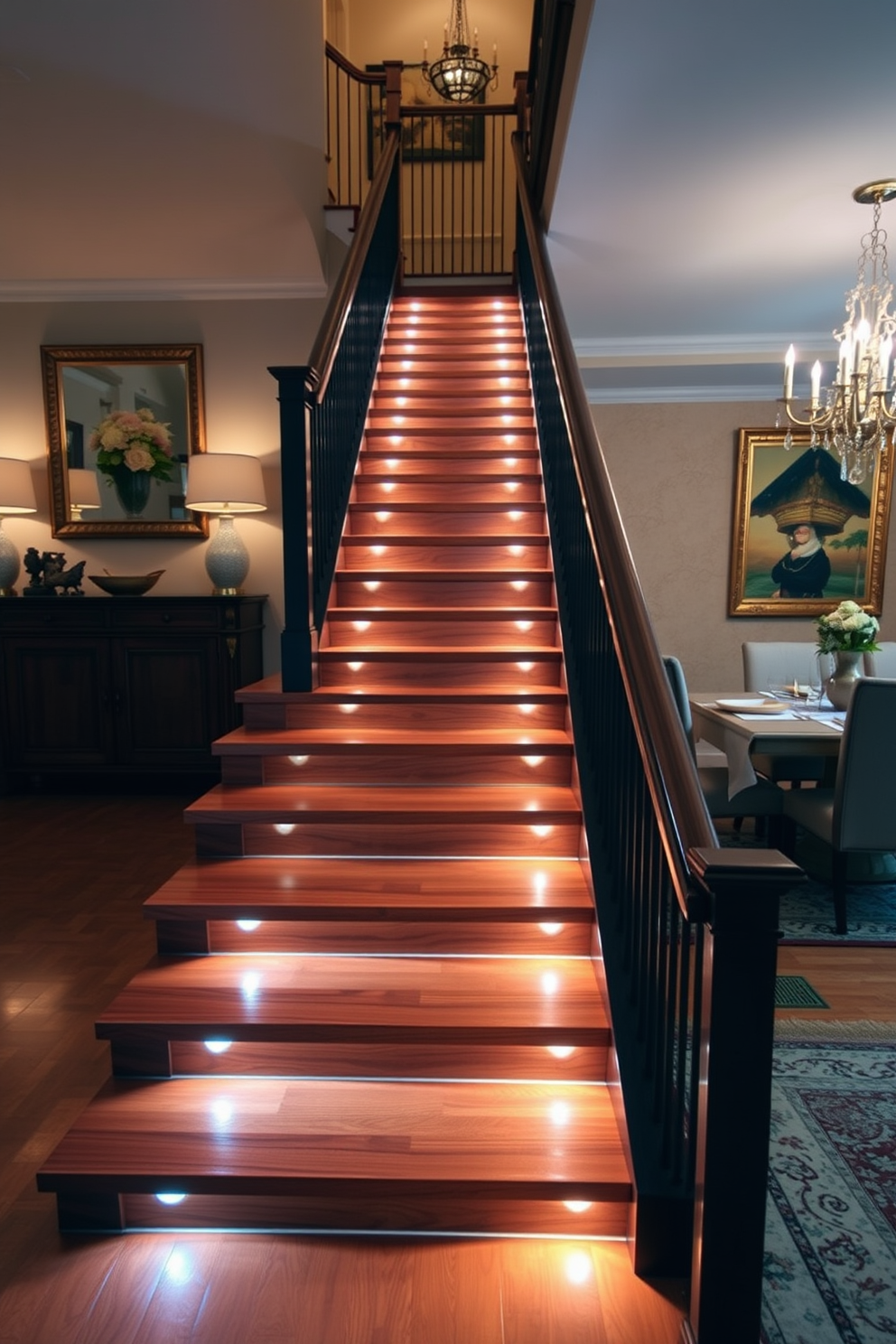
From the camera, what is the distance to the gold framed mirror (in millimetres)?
5059

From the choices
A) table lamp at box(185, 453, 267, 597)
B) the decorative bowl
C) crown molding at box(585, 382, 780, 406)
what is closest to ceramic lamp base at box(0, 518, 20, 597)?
the decorative bowl

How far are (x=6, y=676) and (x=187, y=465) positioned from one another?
1582mm

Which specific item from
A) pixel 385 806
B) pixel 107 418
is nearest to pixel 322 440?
pixel 385 806

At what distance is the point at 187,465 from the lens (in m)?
4.92

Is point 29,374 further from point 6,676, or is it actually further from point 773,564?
point 773,564

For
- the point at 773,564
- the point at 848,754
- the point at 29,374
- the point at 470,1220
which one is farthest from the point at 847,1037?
the point at 29,374

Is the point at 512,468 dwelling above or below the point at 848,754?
above

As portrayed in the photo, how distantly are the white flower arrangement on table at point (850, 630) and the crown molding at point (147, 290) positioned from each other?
3.48m

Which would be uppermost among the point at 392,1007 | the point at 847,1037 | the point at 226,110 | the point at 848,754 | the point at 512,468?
the point at 226,110

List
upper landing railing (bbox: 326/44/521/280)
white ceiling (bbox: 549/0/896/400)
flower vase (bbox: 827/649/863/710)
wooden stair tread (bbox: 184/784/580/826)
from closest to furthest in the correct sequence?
wooden stair tread (bbox: 184/784/580/826) < white ceiling (bbox: 549/0/896/400) < flower vase (bbox: 827/649/863/710) < upper landing railing (bbox: 326/44/521/280)

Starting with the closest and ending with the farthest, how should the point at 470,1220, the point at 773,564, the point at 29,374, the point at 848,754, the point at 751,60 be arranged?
1. the point at 470,1220
2. the point at 751,60
3. the point at 848,754
4. the point at 29,374
5. the point at 773,564

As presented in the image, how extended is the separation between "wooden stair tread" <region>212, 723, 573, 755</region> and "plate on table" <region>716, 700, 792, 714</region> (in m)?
1.43

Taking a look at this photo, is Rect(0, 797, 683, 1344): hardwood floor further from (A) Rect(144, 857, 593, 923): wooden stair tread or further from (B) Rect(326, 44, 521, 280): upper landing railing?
(B) Rect(326, 44, 521, 280): upper landing railing

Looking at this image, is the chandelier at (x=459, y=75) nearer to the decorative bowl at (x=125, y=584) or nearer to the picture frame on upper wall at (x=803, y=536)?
the picture frame on upper wall at (x=803, y=536)
